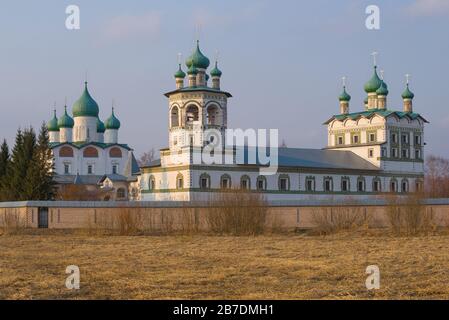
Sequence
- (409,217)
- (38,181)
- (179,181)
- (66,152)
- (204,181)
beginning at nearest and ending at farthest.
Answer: (409,217) < (38,181) < (204,181) < (179,181) < (66,152)

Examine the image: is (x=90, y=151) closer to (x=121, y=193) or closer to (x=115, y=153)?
(x=115, y=153)

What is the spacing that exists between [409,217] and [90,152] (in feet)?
111

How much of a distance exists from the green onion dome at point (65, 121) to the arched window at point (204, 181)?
18.3 meters

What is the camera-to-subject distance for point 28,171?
3409cm

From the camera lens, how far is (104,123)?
55.6m

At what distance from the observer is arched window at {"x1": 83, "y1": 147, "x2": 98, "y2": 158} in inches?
2115

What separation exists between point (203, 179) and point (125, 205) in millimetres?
13282

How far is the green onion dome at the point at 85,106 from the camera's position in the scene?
52.7 metres

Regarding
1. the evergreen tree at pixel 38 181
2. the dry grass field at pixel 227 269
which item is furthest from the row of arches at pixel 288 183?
the dry grass field at pixel 227 269

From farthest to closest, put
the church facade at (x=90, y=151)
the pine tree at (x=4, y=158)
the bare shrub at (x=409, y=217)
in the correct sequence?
the church facade at (x=90, y=151) < the pine tree at (x=4, y=158) < the bare shrub at (x=409, y=217)

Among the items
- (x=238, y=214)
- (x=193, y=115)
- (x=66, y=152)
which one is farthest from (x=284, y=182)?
(x=66, y=152)

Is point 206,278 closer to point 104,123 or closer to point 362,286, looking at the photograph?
point 362,286

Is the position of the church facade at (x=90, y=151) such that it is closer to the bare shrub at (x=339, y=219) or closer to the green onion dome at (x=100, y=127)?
the green onion dome at (x=100, y=127)

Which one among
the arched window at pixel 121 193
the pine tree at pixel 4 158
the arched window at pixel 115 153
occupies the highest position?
the arched window at pixel 115 153
